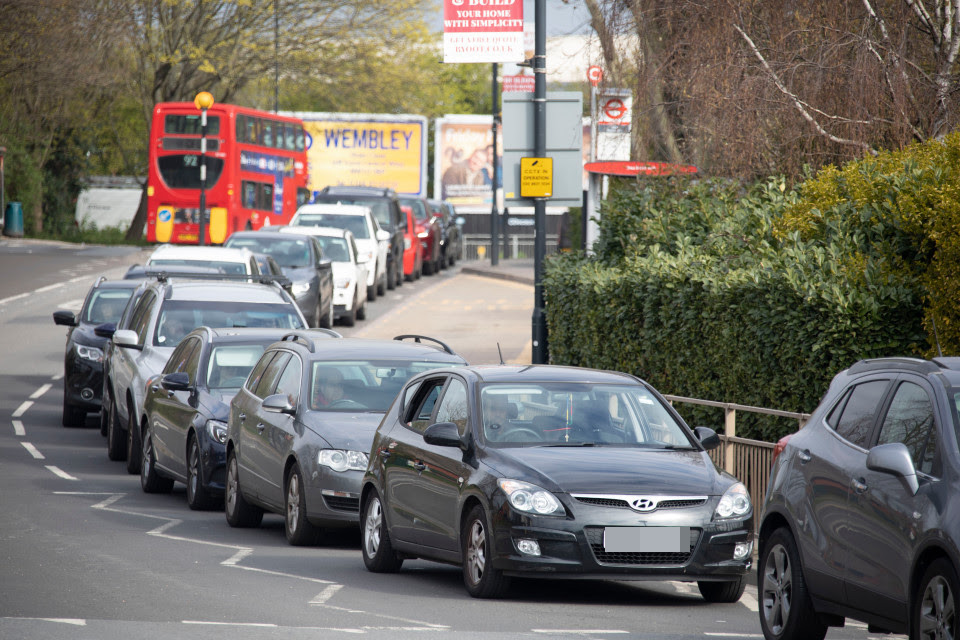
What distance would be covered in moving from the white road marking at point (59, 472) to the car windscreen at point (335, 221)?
17.1 m

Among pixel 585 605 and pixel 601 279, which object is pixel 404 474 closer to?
pixel 585 605

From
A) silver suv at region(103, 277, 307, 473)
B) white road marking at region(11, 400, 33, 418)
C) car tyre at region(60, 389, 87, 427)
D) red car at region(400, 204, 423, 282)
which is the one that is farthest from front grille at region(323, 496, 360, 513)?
red car at region(400, 204, 423, 282)

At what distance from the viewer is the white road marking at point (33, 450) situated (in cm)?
1706

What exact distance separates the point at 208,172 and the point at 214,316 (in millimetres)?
25735

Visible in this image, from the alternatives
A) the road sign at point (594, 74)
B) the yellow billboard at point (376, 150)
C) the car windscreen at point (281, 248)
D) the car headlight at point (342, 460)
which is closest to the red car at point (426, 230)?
the car windscreen at point (281, 248)

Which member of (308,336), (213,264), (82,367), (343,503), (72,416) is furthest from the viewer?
(213,264)

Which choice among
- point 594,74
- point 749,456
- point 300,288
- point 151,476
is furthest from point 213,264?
point 749,456

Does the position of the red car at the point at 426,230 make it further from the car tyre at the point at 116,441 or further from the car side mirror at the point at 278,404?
the car side mirror at the point at 278,404

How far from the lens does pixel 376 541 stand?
1036cm

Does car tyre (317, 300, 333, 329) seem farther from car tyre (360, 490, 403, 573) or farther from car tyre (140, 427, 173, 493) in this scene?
car tyre (360, 490, 403, 573)

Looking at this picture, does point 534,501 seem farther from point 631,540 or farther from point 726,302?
point 726,302

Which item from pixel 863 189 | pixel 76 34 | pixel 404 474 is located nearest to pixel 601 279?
pixel 863 189

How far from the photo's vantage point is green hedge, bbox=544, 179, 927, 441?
442 inches

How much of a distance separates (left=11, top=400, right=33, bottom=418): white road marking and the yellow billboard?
41870mm
